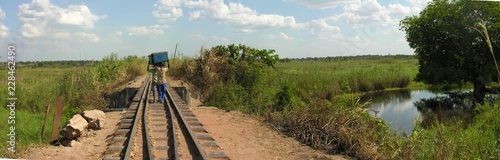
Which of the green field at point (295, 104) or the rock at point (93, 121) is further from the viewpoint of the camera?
the rock at point (93, 121)

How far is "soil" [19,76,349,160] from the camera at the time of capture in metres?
7.25

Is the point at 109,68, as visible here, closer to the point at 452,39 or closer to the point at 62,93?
the point at 62,93

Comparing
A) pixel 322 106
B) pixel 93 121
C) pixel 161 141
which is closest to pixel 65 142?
pixel 93 121

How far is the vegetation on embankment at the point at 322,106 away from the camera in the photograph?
722 centimetres

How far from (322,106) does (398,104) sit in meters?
19.4

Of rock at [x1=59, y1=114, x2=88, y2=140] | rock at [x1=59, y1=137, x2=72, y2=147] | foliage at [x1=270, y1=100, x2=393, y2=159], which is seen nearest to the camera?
foliage at [x1=270, y1=100, x2=393, y2=159]

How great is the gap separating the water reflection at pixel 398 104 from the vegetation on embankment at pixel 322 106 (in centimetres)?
187

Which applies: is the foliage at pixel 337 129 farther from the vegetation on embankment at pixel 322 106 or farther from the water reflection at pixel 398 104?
the water reflection at pixel 398 104

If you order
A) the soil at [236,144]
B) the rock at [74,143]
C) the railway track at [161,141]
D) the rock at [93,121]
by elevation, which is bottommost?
the soil at [236,144]

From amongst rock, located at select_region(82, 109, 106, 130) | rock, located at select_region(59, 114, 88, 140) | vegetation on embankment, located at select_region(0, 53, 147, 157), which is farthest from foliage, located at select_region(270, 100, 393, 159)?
vegetation on embankment, located at select_region(0, 53, 147, 157)

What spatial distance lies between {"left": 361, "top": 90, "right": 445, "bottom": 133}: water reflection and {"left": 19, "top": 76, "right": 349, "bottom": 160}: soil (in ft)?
32.4

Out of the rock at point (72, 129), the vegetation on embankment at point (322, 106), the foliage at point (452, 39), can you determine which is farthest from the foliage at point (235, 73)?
the foliage at point (452, 39)

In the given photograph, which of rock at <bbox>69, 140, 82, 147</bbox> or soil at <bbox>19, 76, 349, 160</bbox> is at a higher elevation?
rock at <bbox>69, 140, 82, 147</bbox>

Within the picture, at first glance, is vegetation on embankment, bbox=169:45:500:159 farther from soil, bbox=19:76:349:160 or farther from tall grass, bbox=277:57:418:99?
soil, bbox=19:76:349:160
